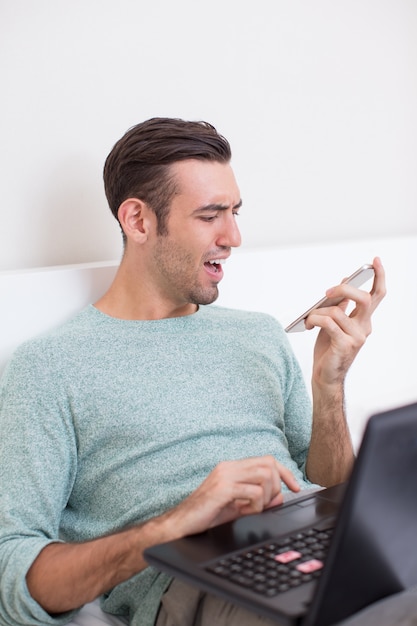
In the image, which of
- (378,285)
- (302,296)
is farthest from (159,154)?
(302,296)

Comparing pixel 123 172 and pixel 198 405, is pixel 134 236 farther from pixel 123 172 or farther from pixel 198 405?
pixel 198 405

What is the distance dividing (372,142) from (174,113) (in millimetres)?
742

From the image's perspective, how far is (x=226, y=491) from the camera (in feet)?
3.86

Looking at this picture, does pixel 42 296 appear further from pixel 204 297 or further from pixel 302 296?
pixel 302 296

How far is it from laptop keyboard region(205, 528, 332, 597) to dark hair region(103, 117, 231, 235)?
693 millimetres

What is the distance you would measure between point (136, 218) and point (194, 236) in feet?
0.39

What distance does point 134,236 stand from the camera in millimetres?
1653

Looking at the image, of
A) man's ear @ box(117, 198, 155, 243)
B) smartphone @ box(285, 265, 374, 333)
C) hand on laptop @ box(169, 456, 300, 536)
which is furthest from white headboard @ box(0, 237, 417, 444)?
hand on laptop @ box(169, 456, 300, 536)

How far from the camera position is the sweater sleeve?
1.29 meters

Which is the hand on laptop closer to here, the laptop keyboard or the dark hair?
the laptop keyboard

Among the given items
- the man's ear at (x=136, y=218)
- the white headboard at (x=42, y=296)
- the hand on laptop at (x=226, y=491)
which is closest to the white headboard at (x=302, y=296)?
the white headboard at (x=42, y=296)

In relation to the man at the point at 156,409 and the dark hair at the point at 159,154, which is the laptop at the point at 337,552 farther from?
the dark hair at the point at 159,154

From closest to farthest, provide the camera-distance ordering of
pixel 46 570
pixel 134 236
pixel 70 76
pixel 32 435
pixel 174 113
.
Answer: pixel 46 570 → pixel 32 435 → pixel 134 236 → pixel 70 76 → pixel 174 113

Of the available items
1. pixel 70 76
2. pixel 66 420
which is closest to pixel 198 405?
pixel 66 420
